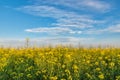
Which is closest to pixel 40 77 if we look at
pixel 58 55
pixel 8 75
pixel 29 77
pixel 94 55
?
pixel 29 77

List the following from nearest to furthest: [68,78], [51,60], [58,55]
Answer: [68,78] → [51,60] → [58,55]

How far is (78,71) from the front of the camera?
10547 mm

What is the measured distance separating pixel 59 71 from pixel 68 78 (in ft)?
2.61

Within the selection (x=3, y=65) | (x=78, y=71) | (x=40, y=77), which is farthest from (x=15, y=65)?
(x=78, y=71)

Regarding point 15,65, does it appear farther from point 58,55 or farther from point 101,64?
point 101,64

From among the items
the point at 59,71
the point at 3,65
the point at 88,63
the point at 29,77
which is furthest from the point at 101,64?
the point at 3,65

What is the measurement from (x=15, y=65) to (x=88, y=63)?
2646 mm

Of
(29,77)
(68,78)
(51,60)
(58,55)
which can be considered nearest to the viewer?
(68,78)

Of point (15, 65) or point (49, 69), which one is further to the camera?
point (15, 65)

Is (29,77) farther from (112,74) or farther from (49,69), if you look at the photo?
(112,74)

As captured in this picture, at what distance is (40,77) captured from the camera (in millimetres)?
10477

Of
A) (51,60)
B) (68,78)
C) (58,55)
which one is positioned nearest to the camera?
(68,78)

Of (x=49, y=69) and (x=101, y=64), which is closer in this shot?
(x=49, y=69)

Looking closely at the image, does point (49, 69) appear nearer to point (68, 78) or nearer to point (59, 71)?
point (59, 71)
